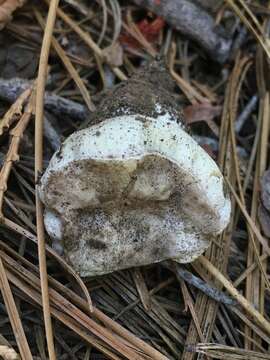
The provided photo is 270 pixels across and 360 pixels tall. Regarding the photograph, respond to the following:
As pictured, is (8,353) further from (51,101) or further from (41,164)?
(51,101)

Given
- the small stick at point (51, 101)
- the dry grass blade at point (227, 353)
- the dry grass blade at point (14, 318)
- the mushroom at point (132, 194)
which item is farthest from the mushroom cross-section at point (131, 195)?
the small stick at point (51, 101)

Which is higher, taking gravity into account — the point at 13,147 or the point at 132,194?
the point at 13,147

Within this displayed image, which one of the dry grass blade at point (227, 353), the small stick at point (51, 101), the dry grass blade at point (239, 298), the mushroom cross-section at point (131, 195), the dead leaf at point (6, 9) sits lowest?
the dry grass blade at point (227, 353)

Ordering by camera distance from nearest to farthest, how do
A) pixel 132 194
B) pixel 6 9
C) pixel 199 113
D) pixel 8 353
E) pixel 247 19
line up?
pixel 8 353 < pixel 132 194 < pixel 6 9 < pixel 199 113 < pixel 247 19

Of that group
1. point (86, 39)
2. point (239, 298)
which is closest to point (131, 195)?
point (239, 298)

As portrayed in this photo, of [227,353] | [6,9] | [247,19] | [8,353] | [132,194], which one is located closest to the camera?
[8,353]

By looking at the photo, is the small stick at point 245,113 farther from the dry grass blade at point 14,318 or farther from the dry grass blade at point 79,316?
the dry grass blade at point 14,318

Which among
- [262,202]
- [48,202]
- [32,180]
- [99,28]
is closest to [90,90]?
[99,28]

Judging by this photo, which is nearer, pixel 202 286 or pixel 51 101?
pixel 202 286
